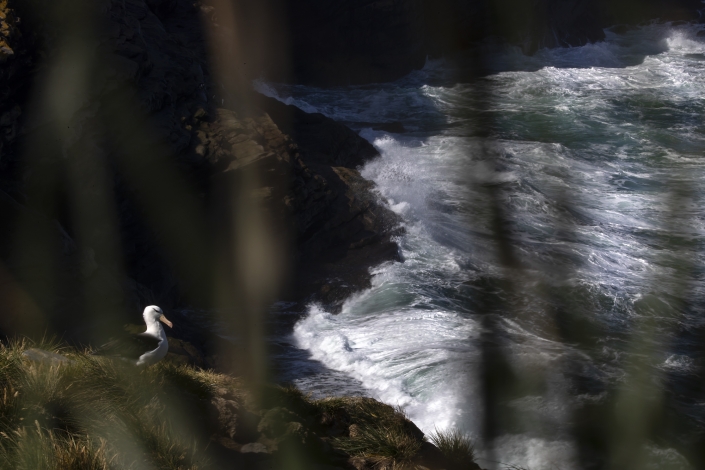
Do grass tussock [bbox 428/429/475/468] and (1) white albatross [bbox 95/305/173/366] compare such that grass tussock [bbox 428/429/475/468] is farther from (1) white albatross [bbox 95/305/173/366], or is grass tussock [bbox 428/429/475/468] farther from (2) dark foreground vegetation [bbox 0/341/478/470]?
(1) white albatross [bbox 95/305/173/366]

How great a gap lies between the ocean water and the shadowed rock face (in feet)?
4.81

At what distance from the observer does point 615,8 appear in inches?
1505

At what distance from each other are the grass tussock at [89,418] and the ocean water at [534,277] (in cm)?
368

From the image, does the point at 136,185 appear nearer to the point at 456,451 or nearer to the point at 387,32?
the point at 456,451

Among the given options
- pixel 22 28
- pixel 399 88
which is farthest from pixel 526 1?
pixel 22 28

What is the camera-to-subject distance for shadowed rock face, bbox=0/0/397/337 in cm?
786

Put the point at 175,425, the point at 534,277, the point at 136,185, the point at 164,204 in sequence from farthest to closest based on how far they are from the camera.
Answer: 1. the point at 534,277
2. the point at 164,204
3. the point at 136,185
4. the point at 175,425

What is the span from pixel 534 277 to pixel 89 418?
9245 mm

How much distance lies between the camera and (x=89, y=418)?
4.08 meters

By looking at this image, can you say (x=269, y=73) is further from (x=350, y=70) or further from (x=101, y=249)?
(x=101, y=249)

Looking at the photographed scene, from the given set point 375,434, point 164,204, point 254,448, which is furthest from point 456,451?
point 164,204

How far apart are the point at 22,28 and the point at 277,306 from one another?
556 centimetres

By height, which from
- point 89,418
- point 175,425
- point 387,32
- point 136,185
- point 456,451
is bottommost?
point 456,451

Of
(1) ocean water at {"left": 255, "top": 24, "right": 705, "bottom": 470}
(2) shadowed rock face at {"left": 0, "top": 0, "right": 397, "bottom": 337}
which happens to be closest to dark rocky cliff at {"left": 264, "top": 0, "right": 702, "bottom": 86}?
(1) ocean water at {"left": 255, "top": 24, "right": 705, "bottom": 470}
